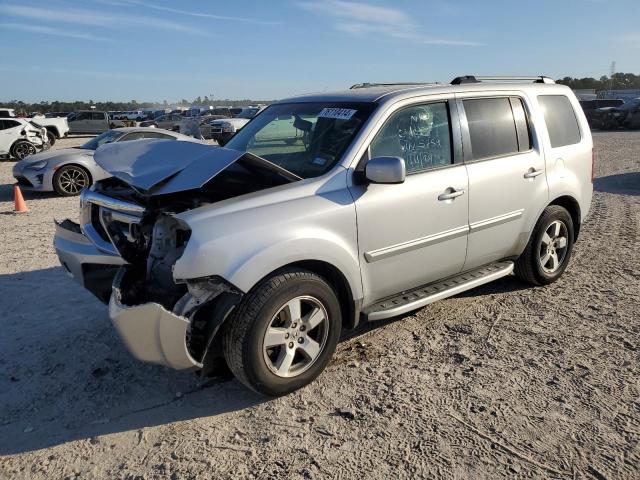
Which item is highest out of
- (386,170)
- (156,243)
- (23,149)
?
(386,170)

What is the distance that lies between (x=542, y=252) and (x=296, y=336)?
2.97 metres

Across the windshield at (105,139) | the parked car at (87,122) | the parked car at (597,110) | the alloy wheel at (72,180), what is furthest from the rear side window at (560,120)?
the parked car at (87,122)

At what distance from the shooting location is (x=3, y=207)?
10.1 m

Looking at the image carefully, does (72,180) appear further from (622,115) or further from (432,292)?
(622,115)

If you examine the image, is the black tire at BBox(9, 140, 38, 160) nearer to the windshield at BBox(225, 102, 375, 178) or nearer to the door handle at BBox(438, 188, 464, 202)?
the windshield at BBox(225, 102, 375, 178)

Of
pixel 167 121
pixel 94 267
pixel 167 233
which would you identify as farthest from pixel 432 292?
pixel 167 121

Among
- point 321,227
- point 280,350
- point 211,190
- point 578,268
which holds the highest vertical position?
point 211,190

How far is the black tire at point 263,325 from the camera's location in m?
3.19

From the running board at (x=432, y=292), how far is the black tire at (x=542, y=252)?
0.34 metres

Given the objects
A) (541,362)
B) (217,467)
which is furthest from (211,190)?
(541,362)

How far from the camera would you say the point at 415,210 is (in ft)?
12.9

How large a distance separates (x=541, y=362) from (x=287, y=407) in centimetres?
185

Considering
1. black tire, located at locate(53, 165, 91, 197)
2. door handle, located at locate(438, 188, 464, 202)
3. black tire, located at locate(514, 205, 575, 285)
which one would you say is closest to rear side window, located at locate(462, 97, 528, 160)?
door handle, located at locate(438, 188, 464, 202)

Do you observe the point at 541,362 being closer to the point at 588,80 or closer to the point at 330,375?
the point at 330,375
